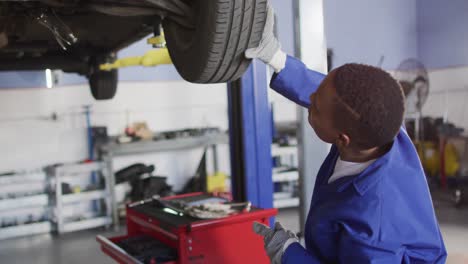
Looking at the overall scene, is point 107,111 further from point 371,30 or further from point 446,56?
point 446,56

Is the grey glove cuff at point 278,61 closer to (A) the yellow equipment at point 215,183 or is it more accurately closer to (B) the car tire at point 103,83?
(B) the car tire at point 103,83

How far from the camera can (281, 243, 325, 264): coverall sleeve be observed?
126 cm

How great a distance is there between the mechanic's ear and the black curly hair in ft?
0.04

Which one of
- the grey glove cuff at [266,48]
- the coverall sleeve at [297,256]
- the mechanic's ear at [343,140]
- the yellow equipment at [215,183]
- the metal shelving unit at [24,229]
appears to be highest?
the grey glove cuff at [266,48]

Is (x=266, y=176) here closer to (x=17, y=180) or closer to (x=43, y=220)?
(x=17, y=180)

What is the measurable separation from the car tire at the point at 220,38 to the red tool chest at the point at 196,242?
65 cm

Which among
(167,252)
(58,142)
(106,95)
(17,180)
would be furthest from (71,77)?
(167,252)

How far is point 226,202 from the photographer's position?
2.43 meters

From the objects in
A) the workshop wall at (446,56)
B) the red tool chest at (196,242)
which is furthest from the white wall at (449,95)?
the red tool chest at (196,242)

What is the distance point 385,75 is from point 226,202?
1421 millimetres

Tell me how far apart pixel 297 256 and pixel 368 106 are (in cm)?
46

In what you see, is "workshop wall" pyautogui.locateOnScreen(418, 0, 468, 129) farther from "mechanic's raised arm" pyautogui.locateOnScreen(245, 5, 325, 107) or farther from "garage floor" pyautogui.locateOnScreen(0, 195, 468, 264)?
"mechanic's raised arm" pyautogui.locateOnScreen(245, 5, 325, 107)

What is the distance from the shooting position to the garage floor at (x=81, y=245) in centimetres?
392

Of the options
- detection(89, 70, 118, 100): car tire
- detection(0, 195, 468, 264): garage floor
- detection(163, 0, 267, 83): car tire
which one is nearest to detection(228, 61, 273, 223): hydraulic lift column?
detection(163, 0, 267, 83): car tire
